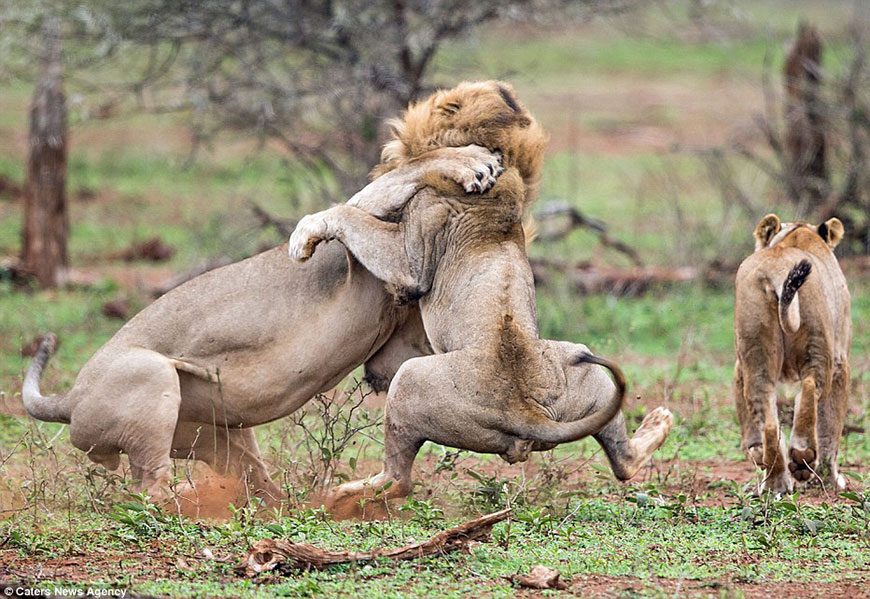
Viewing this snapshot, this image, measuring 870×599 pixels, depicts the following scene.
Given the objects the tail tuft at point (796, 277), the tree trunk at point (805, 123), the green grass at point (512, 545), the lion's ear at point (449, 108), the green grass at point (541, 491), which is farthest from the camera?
the tree trunk at point (805, 123)

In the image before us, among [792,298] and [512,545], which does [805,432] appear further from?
[512,545]

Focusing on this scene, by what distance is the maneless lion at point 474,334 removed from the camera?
4934mm

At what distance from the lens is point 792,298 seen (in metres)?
5.35

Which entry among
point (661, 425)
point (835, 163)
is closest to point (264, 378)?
point (661, 425)

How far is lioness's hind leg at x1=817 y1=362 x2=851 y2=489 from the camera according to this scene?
5.84 m

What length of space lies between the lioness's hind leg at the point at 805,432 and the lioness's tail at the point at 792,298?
25 centimetres

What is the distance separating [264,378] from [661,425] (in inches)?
67.1

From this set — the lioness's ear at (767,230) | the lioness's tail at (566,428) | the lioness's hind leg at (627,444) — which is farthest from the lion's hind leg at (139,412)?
the lioness's ear at (767,230)

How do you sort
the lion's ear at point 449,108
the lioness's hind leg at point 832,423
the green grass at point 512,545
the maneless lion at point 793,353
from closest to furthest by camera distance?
the green grass at point 512,545, the maneless lion at point 793,353, the lion's ear at point 449,108, the lioness's hind leg at point 832,423

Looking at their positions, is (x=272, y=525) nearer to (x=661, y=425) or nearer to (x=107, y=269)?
(x=661, y=425)

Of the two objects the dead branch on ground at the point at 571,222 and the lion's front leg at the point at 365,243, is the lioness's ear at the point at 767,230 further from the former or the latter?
the dead branch on ground at the point at 571,222

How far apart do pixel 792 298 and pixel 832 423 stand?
852 millimetres

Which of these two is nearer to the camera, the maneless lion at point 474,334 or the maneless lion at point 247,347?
the maneless lion at point 474,334

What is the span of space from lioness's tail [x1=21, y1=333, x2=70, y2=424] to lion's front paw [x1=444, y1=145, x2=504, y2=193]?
77.4 inches
